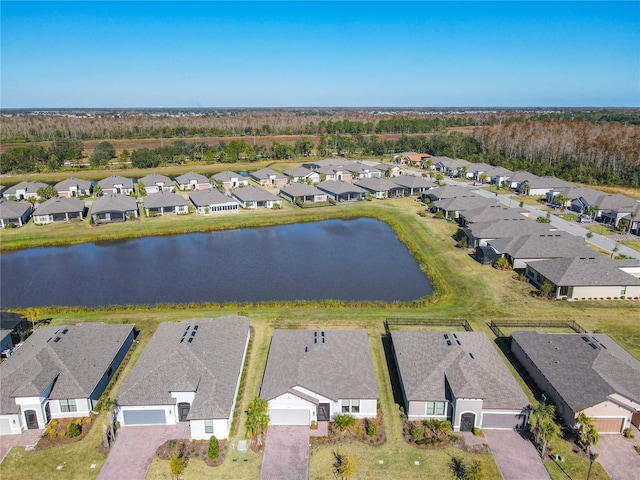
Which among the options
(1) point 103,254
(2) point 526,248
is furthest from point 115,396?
(2) point 526,248

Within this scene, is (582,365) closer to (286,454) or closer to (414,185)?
(286,454)

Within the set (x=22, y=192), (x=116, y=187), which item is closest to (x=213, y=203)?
(x=116, y=187)

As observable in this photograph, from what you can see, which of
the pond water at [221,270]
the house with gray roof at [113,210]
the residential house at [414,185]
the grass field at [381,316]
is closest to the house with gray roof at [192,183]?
the house with gray roof at [113,210]

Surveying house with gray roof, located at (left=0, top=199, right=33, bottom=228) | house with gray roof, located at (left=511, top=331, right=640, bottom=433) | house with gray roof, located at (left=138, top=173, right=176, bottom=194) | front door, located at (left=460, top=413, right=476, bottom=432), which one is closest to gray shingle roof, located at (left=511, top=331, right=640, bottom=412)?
house with gray roof, located at (left=511, top=331, right=640, bottom=433)

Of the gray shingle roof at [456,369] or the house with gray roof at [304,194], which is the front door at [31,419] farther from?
the house with gray roof at [304,194]

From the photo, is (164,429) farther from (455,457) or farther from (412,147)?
(412,147)

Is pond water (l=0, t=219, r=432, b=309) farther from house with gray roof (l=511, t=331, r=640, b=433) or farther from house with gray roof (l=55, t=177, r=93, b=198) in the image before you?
house with gray roof (l=55, t=177, r=93, b=198)
